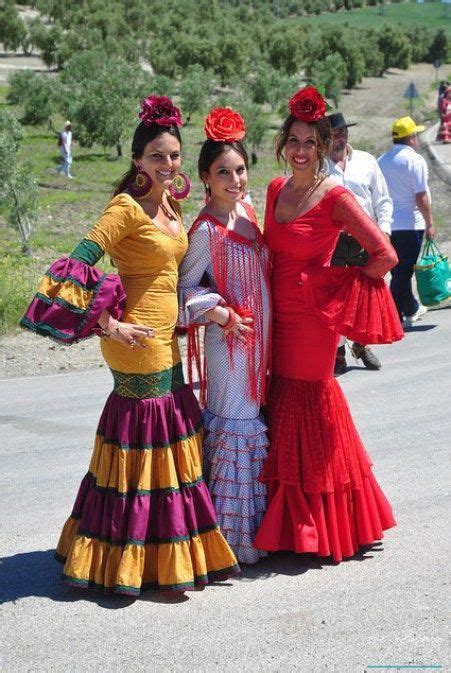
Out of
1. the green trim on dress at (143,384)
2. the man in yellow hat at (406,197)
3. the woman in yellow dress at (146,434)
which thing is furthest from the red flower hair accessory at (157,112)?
the man in yellow hat at (406,197)

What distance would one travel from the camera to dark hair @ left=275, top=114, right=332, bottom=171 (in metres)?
4.98

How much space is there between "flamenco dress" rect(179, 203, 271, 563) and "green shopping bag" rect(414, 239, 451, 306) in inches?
225

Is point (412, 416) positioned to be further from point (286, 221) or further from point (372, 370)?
point (286, 221)

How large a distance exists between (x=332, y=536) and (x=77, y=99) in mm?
28429

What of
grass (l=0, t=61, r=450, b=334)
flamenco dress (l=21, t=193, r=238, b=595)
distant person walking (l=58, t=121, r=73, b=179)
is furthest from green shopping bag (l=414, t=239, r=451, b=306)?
distant person walking (l=58, t=121, r=73, b=179)

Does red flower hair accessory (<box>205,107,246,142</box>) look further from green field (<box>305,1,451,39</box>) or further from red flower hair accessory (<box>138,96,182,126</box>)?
green field (<box>305,1,451,39</box>)

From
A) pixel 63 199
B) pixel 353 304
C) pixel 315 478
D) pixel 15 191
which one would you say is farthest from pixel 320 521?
pixel 63 199

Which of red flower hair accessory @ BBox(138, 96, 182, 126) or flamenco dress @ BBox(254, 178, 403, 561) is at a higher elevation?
red flower hair accessory @ BBox(138, 96, 182, 126)

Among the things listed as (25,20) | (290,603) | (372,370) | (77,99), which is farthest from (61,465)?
(25,20)

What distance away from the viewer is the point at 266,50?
5741 cm

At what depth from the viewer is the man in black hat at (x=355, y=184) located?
806 centimetres

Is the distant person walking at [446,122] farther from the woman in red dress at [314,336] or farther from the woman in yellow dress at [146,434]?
the woman in yellow dress at [146,434]

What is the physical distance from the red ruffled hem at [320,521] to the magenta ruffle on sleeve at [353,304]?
76cm

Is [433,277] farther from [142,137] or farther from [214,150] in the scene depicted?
[142,137]
